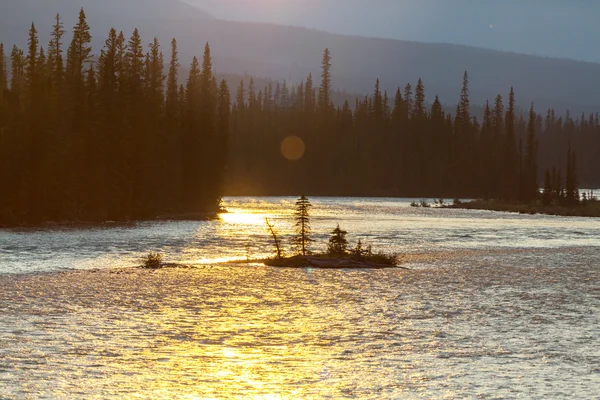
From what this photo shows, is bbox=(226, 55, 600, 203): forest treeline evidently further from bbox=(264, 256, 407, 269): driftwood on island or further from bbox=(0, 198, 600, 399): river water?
bbox=(0, 198, 600, 399): river water

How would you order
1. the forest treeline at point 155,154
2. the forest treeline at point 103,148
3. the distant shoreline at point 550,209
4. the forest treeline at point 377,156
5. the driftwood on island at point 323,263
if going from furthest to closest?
the forest treeline at point 377,156, the distant shoreline at point 550,209, the forest treeline at point 155,154, the forest treeline at point 103,148, the driftwood on island at point 323,263

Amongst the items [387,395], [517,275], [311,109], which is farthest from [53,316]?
[311,109]

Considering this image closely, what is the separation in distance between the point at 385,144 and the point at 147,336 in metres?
170

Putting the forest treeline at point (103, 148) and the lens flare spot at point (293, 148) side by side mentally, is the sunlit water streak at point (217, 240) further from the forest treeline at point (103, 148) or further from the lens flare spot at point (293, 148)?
the lens flare spot at point (293, 148)

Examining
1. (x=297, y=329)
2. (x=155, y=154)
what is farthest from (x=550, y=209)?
(x=297, y=329)

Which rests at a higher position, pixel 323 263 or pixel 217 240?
pixel 217 240

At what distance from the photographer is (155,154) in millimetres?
90750

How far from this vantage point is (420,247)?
45.5 metres

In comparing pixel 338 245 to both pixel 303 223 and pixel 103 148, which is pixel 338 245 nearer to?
pixel 303 223

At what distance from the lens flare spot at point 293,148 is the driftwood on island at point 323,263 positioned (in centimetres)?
14703

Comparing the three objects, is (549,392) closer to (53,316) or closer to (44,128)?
(53,316)

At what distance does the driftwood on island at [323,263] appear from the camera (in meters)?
34.1

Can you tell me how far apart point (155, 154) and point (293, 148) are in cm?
9619

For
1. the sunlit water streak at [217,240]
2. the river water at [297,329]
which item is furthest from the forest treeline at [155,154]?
the river water at [297,329]
